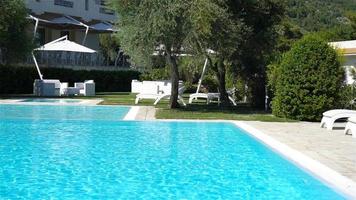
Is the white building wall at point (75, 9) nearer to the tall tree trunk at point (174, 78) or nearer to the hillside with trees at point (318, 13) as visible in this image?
the tall tree trunk at point (174, 78)

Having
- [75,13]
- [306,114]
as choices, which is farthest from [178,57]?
[75,13]

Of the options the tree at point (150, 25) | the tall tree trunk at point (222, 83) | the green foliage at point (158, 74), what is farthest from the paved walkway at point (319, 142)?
the green foliage at point (158, 74)

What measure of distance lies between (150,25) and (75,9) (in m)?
35.1

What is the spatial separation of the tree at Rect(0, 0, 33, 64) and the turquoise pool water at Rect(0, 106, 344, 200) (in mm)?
12470

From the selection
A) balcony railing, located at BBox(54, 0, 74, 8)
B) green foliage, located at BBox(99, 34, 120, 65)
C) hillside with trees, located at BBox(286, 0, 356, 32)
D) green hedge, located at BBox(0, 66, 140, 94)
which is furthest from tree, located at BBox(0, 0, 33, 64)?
hillside with trees, located at BBox(286, 0, 356, 32)

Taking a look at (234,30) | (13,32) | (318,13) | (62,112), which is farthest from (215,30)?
(318,13)

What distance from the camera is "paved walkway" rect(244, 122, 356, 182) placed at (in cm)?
877

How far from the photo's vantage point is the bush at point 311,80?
1675 centimetres

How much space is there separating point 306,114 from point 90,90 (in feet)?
56.0

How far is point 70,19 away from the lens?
151 feet

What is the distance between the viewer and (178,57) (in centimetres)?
2055

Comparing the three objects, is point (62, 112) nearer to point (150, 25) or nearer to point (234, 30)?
point (150, 25)

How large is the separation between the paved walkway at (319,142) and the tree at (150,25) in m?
4.47

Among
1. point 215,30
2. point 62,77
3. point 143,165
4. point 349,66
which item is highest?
point 215,30
